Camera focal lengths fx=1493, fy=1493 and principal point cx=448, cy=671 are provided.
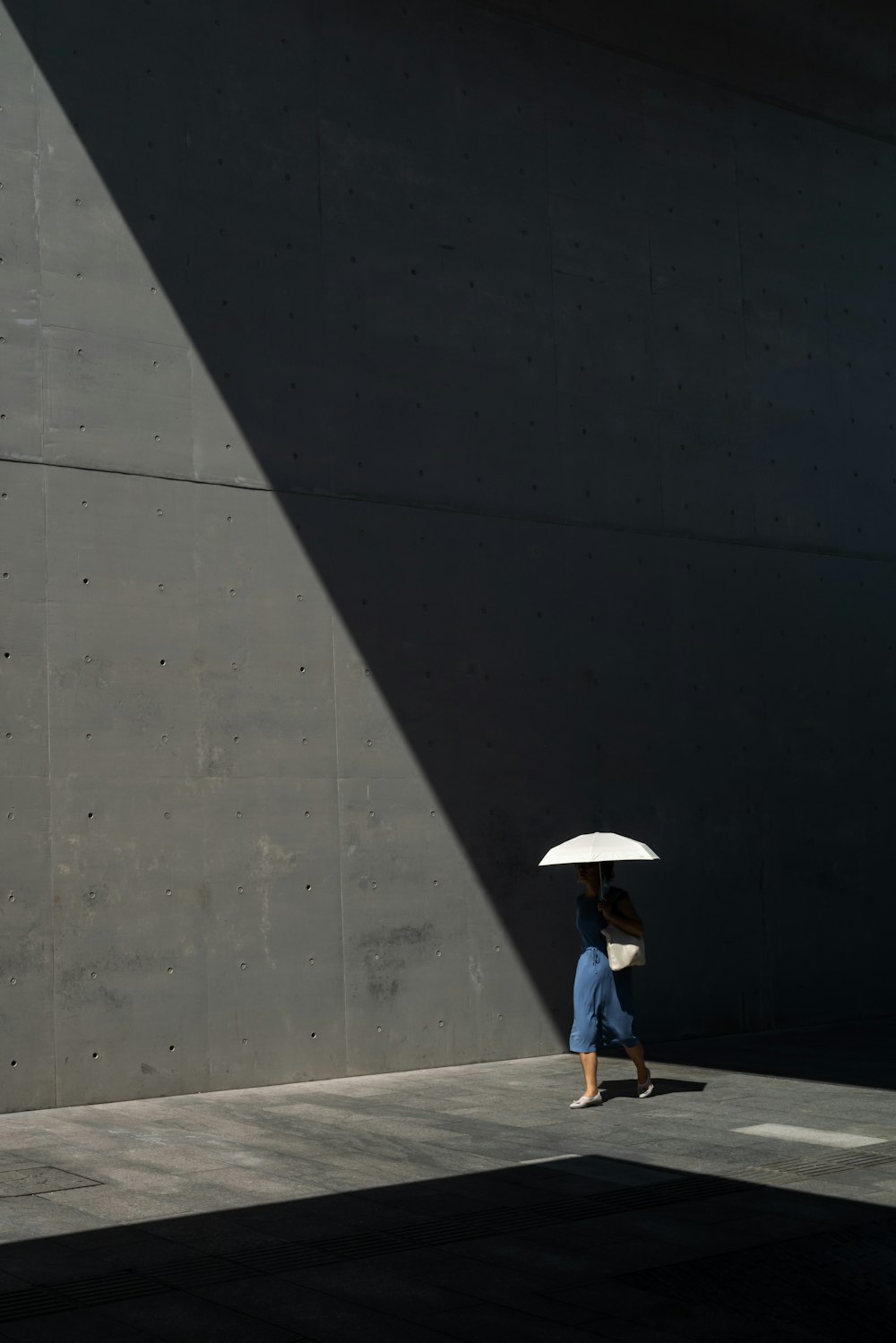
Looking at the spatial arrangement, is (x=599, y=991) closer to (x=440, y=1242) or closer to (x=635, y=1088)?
(x=635, y=1088)

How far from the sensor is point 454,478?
12.3 metres

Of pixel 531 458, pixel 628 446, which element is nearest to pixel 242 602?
pixel 531 458

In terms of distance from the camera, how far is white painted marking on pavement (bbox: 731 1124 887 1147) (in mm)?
8242

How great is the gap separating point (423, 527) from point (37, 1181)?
6189mm

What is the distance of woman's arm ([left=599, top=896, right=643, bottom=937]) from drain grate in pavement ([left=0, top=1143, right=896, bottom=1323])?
7.58 feet

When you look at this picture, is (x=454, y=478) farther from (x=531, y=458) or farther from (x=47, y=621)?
(x=47, y=621)

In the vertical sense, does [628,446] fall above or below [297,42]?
below

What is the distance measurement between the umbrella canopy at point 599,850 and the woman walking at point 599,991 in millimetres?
153

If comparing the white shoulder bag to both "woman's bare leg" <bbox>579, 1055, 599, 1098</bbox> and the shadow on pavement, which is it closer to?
"woman's bare leg" <bbox>579, 1055, 599, 1098</bbox>

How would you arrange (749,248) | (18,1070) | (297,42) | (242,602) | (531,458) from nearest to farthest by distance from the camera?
(18,1070)
(242,602)
(297,42)
(531,458)
(749,248)

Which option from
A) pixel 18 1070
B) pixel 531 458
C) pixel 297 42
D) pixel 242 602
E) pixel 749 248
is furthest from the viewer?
pixel 749 248

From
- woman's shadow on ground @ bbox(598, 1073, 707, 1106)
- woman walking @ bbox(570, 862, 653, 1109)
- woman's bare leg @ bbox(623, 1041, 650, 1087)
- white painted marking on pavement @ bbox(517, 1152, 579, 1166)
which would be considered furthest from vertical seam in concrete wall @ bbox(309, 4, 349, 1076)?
white painted marking on pavement @ bbox(517, 1152, 579, 1166)

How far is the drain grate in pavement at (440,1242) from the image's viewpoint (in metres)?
5.51

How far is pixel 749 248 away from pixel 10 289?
7.47 metres
